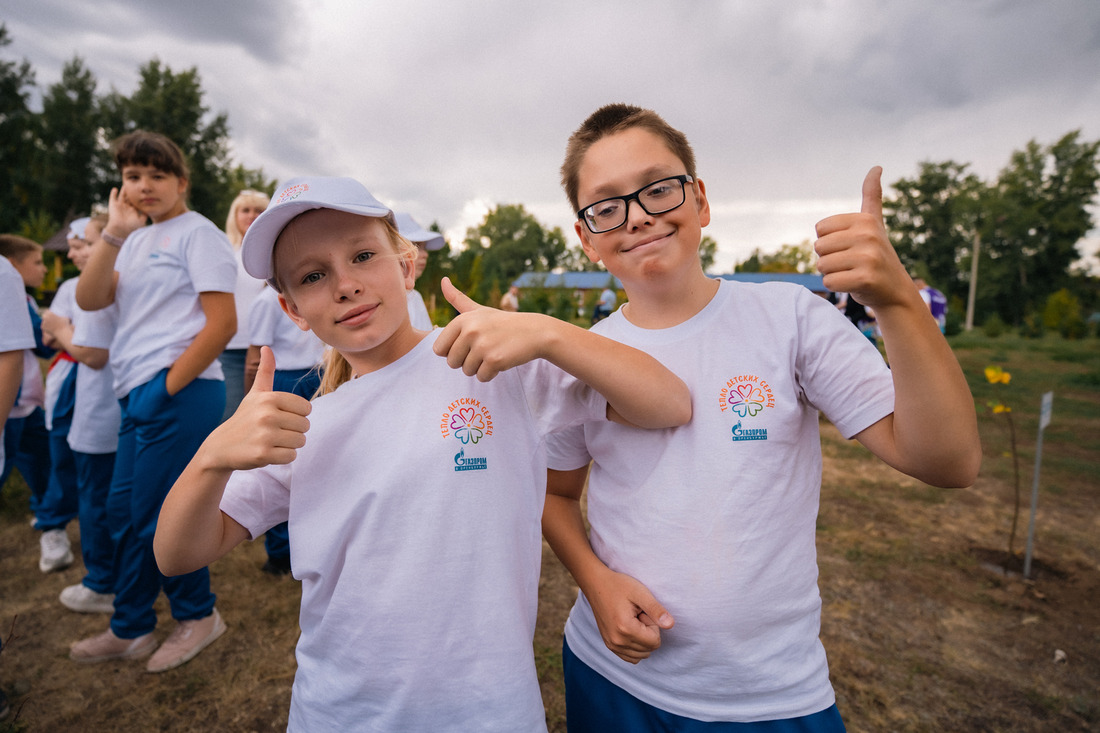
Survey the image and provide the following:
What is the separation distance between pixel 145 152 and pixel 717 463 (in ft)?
9.70

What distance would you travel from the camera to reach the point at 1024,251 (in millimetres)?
43250

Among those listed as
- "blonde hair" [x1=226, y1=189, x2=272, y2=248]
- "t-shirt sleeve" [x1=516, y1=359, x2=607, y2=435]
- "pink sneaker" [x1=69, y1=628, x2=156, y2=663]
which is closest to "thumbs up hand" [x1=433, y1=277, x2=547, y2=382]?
"t-shirt sleeve" [x1=516, y1=359, x2=607, y2=435]

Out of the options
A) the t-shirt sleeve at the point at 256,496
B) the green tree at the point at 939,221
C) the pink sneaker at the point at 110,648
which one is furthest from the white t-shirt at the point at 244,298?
the green tree at the point at 939,221

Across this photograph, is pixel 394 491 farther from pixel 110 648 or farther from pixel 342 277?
pixel 110 648

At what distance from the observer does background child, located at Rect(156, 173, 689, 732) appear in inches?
45.3

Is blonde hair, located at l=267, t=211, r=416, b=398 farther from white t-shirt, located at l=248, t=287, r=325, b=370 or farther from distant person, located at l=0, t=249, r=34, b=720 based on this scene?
white t-shirt, located at l=248, t=287, r=325, b=370

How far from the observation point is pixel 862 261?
0.92 meters

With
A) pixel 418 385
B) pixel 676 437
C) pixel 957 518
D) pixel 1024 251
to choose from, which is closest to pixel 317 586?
pixel 418 385

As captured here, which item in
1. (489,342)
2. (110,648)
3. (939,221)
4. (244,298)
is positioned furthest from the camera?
(939,221)

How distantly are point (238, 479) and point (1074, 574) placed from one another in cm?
526

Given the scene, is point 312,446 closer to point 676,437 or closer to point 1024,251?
point 676,437

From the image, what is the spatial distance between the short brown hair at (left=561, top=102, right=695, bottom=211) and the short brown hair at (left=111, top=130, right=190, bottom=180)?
2.21 metres

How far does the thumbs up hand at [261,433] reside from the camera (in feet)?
3.43

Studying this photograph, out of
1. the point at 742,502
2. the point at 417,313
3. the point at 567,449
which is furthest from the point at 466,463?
the point at 417,313
